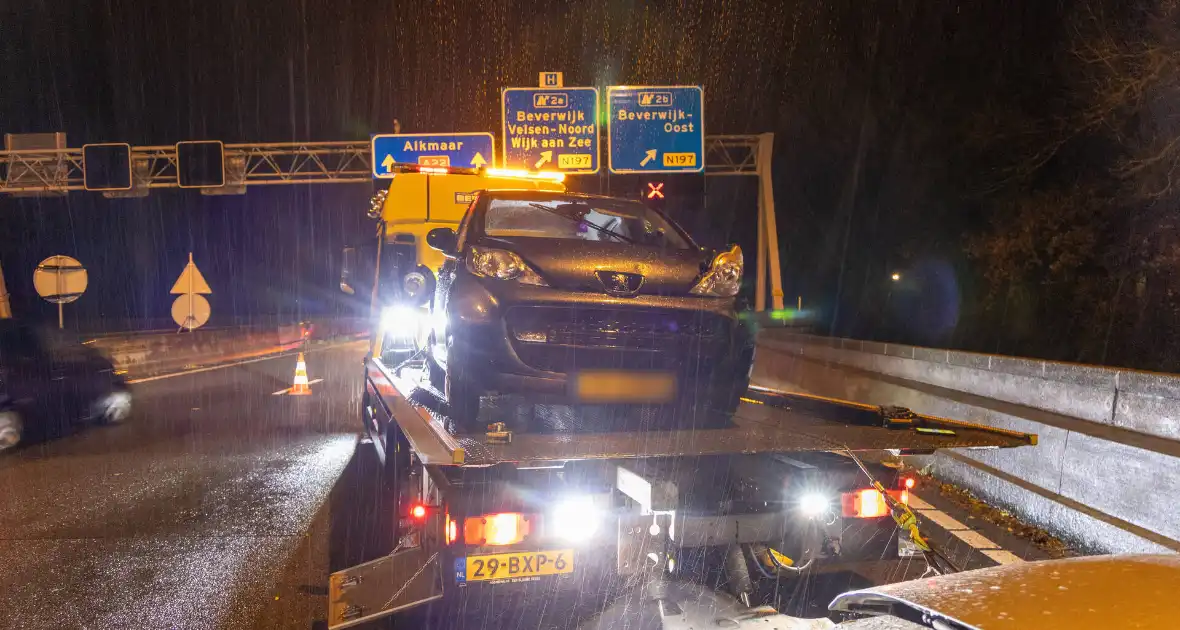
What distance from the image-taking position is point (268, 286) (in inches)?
3046

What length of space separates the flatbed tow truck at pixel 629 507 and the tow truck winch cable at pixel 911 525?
2cm

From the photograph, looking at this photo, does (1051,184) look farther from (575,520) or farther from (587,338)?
(575,520)

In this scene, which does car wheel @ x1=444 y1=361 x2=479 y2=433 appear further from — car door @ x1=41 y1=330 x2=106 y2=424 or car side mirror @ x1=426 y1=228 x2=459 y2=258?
car door @ x1=41 y1=330 x2=106 y2=424

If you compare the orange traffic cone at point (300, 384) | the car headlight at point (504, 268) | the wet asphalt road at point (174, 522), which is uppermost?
the car headlight at point (504, 268)

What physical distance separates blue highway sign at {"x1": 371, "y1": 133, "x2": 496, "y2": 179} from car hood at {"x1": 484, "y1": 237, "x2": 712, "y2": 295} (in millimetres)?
18526

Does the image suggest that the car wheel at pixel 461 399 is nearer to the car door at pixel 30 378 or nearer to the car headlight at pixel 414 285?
the car headlight at pixel 414 285

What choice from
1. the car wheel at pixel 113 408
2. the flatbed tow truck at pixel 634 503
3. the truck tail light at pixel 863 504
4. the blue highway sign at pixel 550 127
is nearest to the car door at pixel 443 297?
the flatbed tow truck at pixel 634 503

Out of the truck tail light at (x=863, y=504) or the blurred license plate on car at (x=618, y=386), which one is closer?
the truck tail light at (x=863, y=504)

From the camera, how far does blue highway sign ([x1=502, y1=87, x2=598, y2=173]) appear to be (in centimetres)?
2117

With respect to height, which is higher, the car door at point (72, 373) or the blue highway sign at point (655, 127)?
the blue highway sign at point (655, 127)

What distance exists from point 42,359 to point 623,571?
32.3 ft

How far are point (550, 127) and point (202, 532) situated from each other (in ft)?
52.4

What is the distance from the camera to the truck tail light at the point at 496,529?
4.00 m

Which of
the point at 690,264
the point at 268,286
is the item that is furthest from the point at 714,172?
the point at 268,286
